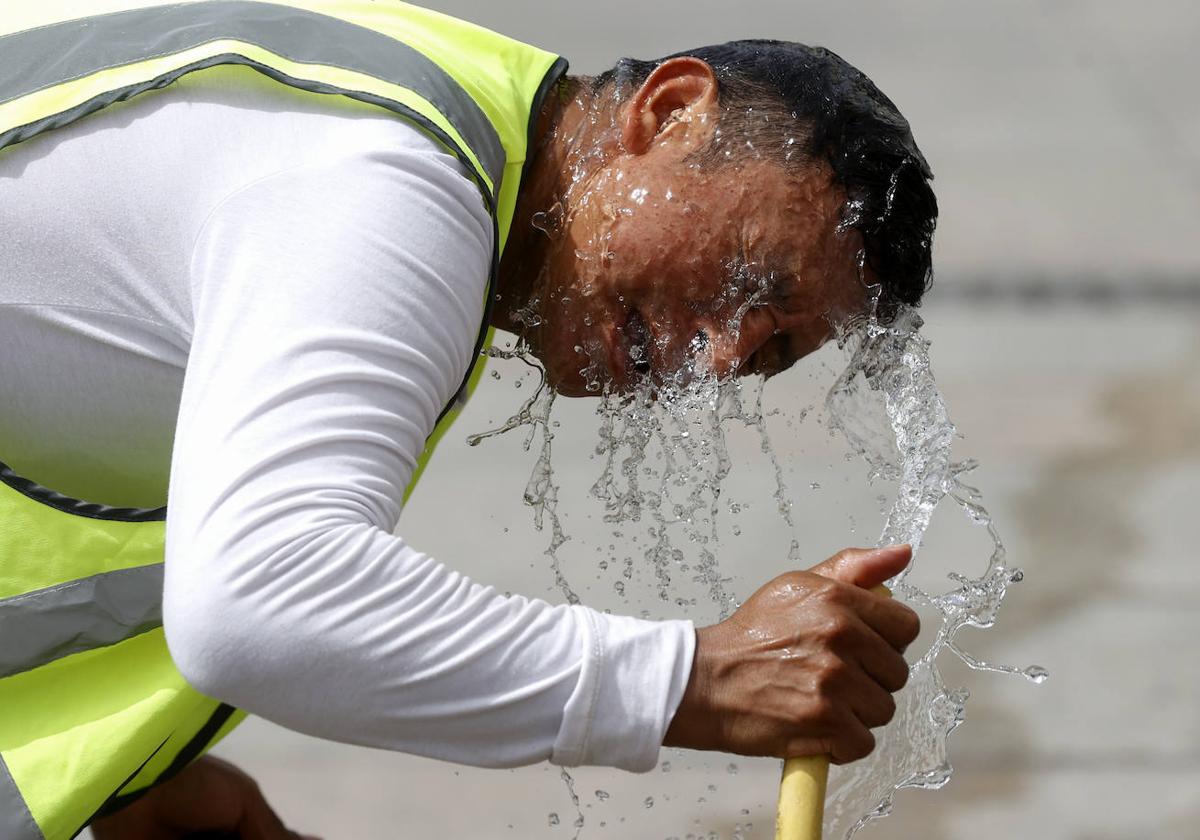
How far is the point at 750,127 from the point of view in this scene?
2039mm

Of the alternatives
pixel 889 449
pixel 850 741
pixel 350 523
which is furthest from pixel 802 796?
pixel 889 449

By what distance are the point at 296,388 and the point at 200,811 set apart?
3.65 feet

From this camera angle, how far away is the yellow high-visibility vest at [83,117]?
5.66 feet

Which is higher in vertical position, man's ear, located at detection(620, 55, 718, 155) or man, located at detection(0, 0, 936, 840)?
man's ear, located at detection(620, 55, 718, 155)

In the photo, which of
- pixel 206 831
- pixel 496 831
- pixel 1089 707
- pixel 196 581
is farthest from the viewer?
pixel 1089 707

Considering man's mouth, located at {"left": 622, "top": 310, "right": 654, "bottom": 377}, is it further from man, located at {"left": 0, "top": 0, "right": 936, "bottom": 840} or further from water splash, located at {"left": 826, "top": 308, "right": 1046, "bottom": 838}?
water splash, located at {"left": 826, "top": 308, "right": 1046, "bottom": 838}

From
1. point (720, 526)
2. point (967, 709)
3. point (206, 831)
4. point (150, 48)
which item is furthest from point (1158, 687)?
point (150, 48)

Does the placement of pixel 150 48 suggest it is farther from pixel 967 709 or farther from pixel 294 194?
pixel 967 709

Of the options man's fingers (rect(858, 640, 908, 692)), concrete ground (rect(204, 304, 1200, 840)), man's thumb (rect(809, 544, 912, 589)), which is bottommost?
concrete ground (rect(204, 304, 1200, 840))

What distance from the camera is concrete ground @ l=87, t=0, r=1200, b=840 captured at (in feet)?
12.0

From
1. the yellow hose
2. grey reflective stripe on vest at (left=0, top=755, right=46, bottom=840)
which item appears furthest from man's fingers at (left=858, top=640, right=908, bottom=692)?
grey reflective stripe on vest at (left=0, top=755, right=46, bottom=840)

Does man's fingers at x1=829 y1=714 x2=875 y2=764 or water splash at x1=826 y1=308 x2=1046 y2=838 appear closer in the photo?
man's fingers at x1=829 y1=714 x2=875 y2=764

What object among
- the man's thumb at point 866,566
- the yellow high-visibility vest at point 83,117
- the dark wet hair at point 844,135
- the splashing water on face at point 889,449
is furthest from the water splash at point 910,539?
the yellow high-visibility vest at point 83,117

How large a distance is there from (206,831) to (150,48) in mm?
1192
